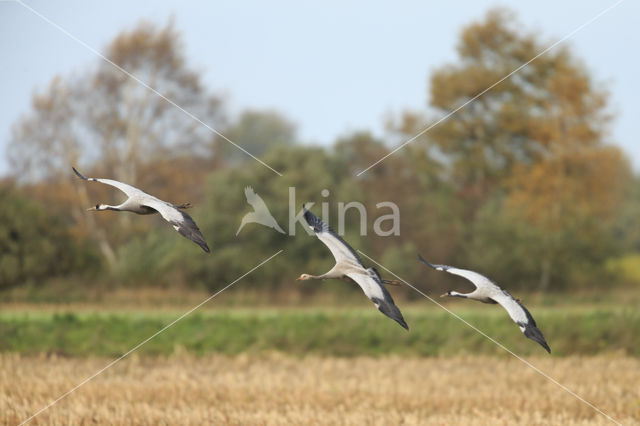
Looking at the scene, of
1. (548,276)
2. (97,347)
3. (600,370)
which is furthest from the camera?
(548,276)

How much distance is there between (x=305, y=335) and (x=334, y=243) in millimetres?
16504

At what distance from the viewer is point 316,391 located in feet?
45.8

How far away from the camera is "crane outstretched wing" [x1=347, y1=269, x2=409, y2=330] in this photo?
4656mm

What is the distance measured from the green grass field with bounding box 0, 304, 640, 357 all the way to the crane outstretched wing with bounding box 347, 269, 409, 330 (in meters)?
15.6

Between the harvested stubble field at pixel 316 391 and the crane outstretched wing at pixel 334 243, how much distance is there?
6.15 m

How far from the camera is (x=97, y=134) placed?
3634cm

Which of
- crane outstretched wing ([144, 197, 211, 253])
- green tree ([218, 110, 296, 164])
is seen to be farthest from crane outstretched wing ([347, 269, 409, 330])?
green tree ([218, 110, 296, 164])

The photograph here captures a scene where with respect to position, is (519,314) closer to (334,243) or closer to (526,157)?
(334,243)

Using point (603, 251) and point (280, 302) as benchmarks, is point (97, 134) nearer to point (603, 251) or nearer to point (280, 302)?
point (280, 302)

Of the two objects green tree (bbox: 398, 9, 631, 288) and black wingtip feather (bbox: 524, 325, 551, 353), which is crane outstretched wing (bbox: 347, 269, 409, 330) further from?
green tree (bbox: 398, 9, 631, 288)

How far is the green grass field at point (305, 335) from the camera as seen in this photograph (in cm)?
2044

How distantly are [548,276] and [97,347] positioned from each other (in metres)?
20.1

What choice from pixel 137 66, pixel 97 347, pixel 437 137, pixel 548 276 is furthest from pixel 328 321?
pixel 137 66

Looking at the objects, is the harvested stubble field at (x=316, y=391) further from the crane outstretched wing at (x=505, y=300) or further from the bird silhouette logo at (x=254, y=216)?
the crane outstretched wing at (x=505, y=300)
